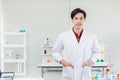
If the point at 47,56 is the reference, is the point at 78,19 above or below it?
above

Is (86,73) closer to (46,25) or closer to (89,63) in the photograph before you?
(89,63)

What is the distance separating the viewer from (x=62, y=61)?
193cm

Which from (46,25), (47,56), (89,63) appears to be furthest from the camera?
(46,25)

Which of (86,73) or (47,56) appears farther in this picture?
(47,56)

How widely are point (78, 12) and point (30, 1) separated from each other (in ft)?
11.5

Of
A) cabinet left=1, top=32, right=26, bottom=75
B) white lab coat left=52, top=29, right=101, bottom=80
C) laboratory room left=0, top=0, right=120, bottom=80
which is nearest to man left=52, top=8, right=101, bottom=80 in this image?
white lab coat left=52, top=29, right=101, bottom=80

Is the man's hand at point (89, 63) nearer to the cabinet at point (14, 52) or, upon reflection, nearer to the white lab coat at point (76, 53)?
the white lab coat at point (76, 53)

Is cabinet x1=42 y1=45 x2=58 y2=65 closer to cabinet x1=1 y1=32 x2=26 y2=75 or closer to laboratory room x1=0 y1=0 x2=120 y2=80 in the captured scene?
laboratory room x1=0 y1=0 x2=120 y2=80

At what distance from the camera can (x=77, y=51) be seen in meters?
1.94

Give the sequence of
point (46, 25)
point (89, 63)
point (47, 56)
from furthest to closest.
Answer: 1. point (46, 25)
2. point (47, 56)
3. point (89, 63)

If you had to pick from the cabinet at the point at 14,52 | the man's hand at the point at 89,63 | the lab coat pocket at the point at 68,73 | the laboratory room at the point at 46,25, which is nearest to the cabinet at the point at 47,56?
the laboratory room at the point at 46,25

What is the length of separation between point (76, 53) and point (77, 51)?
0.7 inches

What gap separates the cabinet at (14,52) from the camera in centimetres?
500

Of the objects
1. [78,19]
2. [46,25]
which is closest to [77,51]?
[78,19]
